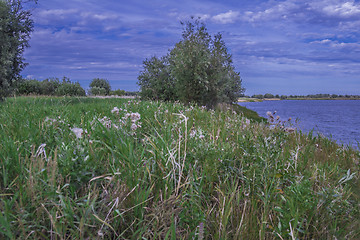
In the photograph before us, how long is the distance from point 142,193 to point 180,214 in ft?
1.27

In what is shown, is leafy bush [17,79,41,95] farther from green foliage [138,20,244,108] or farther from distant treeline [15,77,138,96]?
green foliage [138,20,244,108]

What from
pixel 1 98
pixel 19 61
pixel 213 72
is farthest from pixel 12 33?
pixel 213 72

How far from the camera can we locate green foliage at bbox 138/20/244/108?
22453 mm

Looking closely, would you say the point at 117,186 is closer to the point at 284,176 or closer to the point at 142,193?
the point at 142,193

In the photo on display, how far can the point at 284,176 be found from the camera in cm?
316

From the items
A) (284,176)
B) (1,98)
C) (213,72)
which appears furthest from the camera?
(213,72)

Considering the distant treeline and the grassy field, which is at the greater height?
the distant treeline

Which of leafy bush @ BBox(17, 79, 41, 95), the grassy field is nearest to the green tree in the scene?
the grassy field

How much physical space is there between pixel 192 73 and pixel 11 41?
13.5m

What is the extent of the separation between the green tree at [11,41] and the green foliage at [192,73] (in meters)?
11.7

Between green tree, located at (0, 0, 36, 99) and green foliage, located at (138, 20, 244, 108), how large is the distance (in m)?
11.7

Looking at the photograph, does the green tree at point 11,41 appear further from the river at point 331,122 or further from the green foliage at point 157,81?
the river at point 331,122

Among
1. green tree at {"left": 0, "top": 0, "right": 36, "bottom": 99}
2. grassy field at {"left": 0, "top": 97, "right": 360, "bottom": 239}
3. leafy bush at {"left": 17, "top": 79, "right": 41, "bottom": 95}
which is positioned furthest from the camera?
leafy bush at {"left": 17, "top": 79, "right": 41, "bottom": 95}

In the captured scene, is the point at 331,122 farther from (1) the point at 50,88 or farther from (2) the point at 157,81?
(1) the point at 50,88
